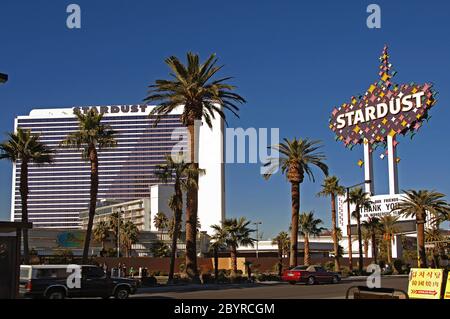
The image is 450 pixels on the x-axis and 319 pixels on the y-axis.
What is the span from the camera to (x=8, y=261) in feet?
55.3

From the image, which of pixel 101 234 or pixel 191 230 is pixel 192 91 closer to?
pixel 191 230

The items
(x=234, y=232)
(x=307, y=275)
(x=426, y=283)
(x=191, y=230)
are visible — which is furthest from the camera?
(x=234, y=232)

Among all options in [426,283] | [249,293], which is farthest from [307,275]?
[426,283]

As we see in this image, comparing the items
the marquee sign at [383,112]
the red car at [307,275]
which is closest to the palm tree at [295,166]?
the red car at [307,275]

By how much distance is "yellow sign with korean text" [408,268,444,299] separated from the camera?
1551 cm

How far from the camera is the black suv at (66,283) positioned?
72.7 ft

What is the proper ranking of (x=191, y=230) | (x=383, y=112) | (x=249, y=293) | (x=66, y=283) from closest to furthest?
(x=66, y=283)
(x=249, y=293)
(x=191, y=230)
(x=383, y=112)

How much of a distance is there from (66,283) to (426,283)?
551 inches

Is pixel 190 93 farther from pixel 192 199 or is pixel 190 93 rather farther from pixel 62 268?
pixel 62 268

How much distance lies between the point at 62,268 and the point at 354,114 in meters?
88.9

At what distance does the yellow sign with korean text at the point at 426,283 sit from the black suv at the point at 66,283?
13.3 metres

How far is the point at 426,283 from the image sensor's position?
16.0 meters

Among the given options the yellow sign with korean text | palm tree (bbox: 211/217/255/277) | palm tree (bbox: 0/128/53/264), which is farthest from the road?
palm tree (bbox: 211/217/255/277)
